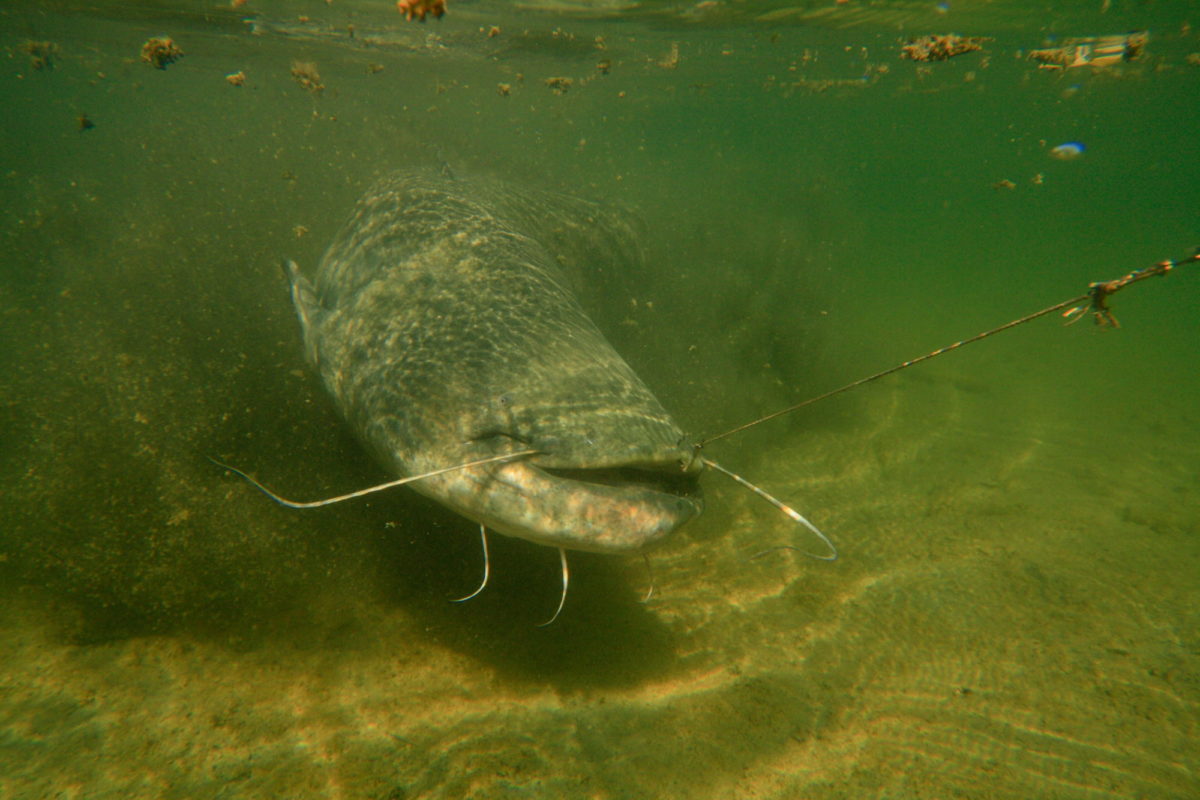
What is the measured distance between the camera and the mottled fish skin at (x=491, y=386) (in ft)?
8.01

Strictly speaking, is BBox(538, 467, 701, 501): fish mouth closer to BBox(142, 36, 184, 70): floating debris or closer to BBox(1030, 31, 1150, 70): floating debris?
BBox(142, 36, 184, 70): floating debris

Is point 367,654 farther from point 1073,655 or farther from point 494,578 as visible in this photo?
point 1073,655

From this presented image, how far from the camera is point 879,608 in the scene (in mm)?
3854

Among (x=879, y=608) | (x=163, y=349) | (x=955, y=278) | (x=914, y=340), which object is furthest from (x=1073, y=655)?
(x=955, y=278)

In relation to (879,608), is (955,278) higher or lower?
higher

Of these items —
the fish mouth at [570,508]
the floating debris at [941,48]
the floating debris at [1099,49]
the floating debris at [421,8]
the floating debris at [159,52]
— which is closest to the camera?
the fish mouth at [570,508]

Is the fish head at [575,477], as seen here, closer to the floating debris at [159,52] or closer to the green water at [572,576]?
the green water at [572,576]

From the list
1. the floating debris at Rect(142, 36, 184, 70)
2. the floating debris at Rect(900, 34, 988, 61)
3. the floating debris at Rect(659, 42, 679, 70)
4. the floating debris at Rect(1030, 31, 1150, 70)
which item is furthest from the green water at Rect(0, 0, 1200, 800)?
the floating debris at Rect(659, 42, 679, 70)

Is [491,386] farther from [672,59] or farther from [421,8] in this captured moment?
[672,59]

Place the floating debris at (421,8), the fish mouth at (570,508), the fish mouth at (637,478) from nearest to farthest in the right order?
the fish mouth at (570,508), the fish mouth at (637,478), the floating debris at (421,8)

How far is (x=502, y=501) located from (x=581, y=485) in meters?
0.40

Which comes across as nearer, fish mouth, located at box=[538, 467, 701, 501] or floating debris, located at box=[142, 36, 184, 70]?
fish mouth, located at box=[538, 467, 701, 501]

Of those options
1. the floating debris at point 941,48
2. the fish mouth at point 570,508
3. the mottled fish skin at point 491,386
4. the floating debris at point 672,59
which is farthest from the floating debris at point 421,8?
the floating debris at point 672,59

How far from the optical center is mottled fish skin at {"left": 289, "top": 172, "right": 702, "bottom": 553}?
2.44m
